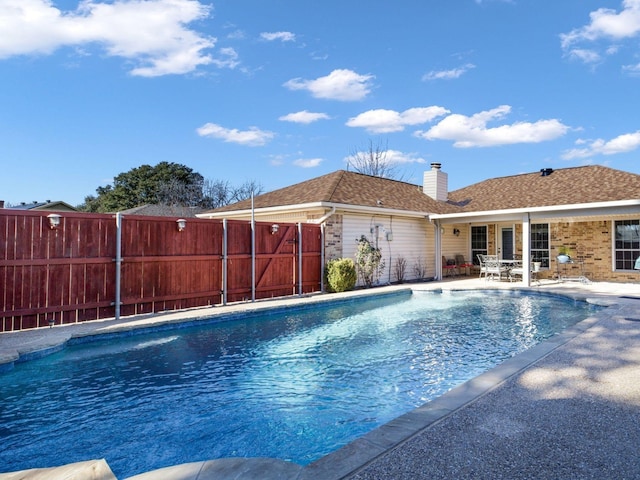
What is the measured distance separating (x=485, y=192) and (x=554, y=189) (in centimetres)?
339

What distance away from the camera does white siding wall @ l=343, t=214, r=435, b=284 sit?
534 inches

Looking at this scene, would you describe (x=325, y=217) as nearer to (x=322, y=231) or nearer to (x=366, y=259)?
(x=322, y=231)

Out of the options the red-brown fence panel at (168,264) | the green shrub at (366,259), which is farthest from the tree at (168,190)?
the red-brown fence panel at (168,264)

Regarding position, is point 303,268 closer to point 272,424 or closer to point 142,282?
point 142,282

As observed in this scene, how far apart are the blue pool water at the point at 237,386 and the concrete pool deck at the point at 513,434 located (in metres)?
0.76

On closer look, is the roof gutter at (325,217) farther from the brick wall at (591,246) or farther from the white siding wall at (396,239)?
the brick wall at (591,246)

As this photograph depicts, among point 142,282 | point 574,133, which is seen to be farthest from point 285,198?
point 574,133

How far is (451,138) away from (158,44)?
27565 millimetres

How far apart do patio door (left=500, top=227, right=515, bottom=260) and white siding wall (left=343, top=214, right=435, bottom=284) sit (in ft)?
10.2

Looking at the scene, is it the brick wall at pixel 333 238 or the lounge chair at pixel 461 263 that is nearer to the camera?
the brick wall at pixel 333 238

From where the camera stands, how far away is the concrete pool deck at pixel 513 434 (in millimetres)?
2451

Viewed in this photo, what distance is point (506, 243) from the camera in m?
17.5

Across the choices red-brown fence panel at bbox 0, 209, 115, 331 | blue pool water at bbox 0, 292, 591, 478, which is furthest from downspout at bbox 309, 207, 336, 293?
red-brown fence panel at bbox 0, 209, 115, 331

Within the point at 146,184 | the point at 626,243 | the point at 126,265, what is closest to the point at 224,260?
the point at 126,265
